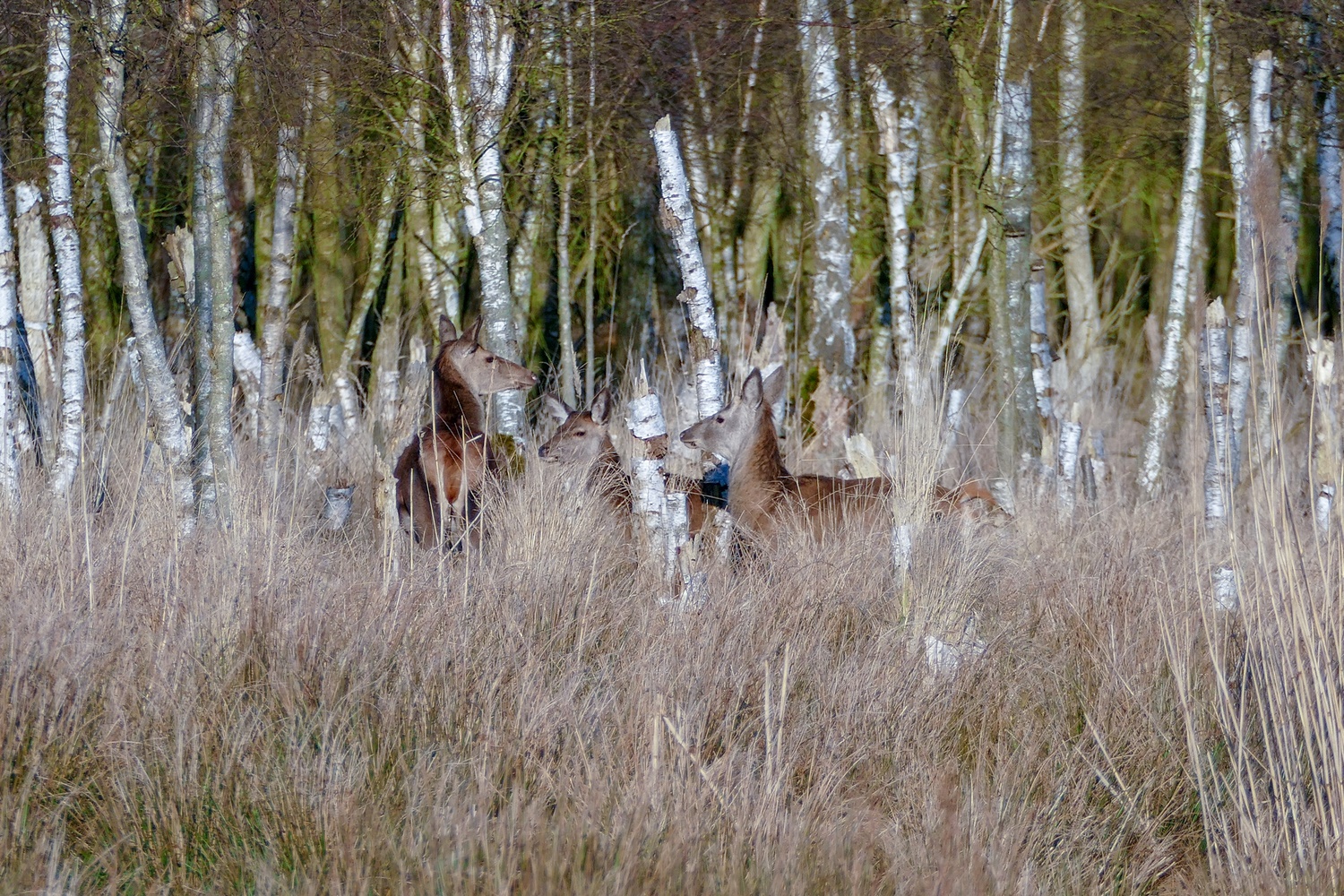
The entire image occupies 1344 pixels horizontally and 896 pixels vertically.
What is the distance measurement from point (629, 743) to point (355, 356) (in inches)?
418

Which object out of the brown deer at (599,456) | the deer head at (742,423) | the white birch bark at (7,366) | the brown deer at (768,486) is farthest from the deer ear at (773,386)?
the white birch bark at (7,366)

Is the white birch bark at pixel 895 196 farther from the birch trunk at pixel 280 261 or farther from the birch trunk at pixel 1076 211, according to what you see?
the birch trunk at pixel 280 261

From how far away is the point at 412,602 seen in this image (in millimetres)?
4953

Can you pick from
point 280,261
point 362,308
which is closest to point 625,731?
point 280,261

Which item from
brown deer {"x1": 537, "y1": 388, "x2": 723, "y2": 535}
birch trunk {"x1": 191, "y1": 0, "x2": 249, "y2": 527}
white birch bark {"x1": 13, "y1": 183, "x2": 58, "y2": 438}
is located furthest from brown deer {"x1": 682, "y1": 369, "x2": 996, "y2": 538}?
white birch bark {"x1": 13, "y1": 183, "x2": 58, "y2": 438}

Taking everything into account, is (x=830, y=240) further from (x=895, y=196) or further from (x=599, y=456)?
(x=599, y=456)

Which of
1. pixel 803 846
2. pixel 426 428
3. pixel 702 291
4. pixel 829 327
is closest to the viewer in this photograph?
pixel 803 846

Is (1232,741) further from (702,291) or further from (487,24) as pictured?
(487,24)

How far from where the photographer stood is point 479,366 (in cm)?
805

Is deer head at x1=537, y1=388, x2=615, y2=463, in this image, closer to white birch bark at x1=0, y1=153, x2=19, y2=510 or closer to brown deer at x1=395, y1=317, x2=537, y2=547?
brown deer at x1=395, y1=317, x2=537, y2=547

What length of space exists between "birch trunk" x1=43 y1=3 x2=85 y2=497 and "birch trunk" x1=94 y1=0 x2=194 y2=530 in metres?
0.25

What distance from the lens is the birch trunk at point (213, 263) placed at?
6387 mm

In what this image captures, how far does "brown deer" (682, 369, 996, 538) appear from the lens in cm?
694

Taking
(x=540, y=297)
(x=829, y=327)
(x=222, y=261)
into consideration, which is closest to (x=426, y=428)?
(x=222, y=261)
